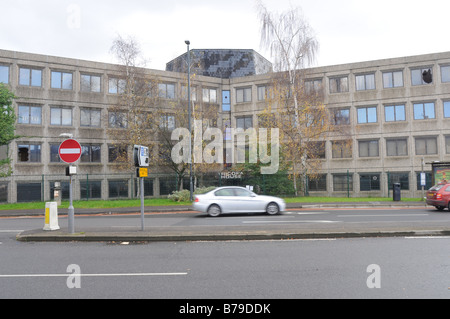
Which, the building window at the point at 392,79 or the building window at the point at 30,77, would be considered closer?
the building window at the point at 30,77

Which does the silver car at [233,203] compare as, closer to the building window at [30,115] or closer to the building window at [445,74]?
the building window at [30,115]

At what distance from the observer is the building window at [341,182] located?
34031 millimetres

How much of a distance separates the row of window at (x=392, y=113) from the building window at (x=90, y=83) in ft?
73.4

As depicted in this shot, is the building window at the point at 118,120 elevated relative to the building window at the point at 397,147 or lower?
elevated

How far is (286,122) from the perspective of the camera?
28094mm

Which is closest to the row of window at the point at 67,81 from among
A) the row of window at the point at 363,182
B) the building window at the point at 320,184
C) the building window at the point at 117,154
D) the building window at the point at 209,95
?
the building window at the point at 209,95

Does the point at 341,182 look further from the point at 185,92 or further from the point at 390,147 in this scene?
the point at 185,92

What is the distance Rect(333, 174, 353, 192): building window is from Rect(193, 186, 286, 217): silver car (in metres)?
19.7

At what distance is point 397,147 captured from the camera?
109 feet

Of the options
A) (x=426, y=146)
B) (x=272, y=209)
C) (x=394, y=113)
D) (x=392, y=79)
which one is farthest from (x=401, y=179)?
(x=272, y=209)
